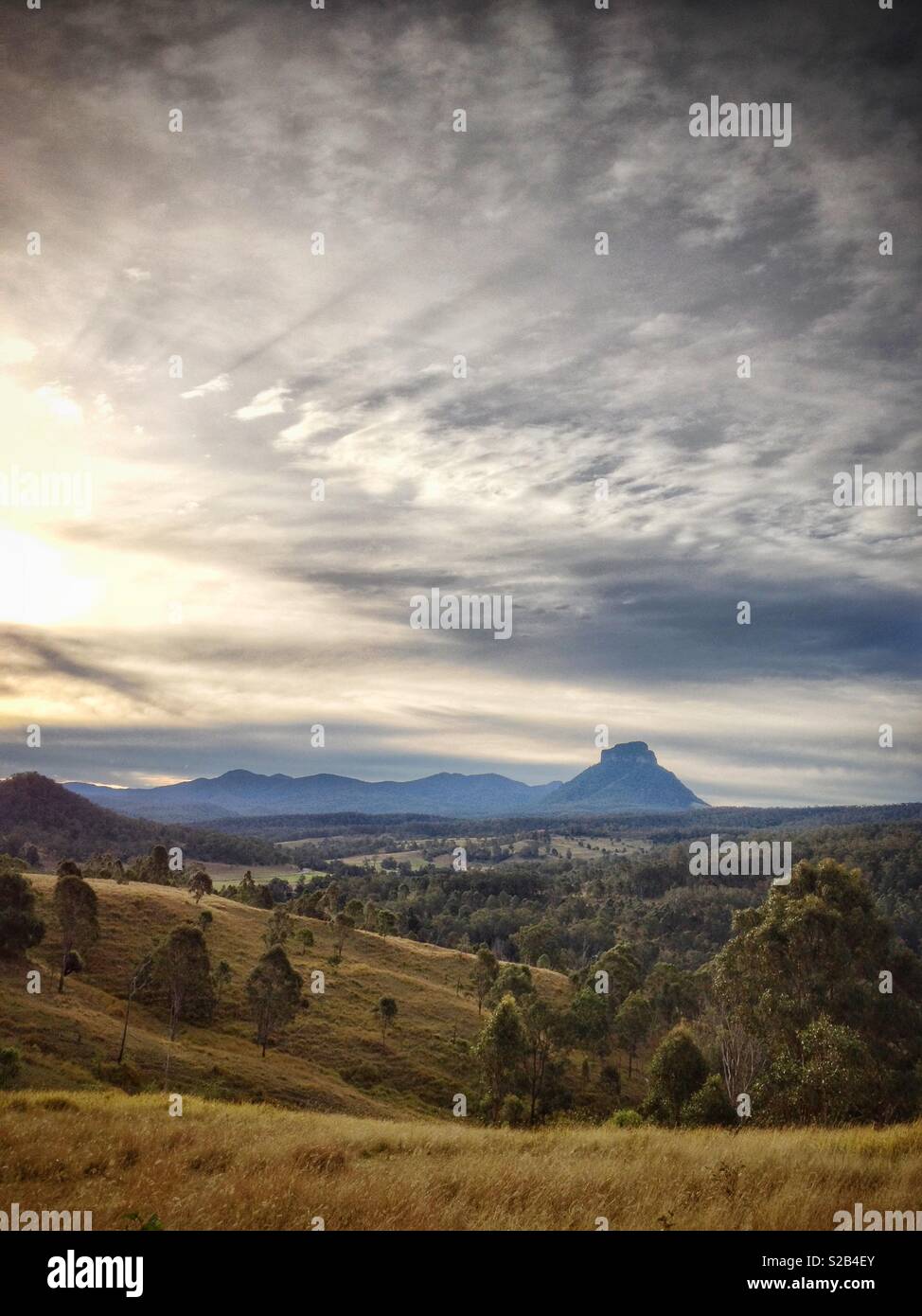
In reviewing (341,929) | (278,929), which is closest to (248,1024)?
(278,929)

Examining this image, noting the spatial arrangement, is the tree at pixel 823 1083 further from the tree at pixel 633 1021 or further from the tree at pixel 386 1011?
the tree at pixel 633 1021

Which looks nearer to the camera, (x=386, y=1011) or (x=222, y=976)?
(x=222, y=976)

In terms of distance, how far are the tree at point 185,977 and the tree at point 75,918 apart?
24.9ft

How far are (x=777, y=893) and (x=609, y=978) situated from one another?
57.0 meters

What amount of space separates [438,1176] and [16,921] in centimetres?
6112

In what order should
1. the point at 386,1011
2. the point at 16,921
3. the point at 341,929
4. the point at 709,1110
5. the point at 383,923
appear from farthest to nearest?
the point at 383,923, the point at 341,929, the point at 386,1011, the point at 16,921, the point at 709,1110

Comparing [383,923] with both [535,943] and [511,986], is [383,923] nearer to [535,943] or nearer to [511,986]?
[535,943]

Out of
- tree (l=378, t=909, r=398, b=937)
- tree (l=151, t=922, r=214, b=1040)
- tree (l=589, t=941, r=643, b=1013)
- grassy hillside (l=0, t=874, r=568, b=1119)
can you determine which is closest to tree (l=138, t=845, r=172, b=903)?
grassy hillside (l=0, t=874, r=568, b=1119)

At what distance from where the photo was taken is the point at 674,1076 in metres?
42.8

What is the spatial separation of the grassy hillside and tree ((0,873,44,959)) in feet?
8.70

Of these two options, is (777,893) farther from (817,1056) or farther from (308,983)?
(308,983)

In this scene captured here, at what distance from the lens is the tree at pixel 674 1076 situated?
42250 mm

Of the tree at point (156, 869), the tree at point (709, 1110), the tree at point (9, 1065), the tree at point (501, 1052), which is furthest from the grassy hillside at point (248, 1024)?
the tree at point (709, 1110)
